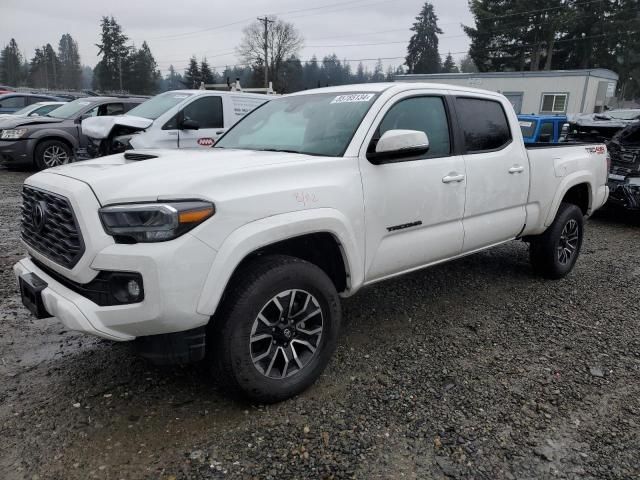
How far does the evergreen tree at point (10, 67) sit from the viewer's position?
87.6 m

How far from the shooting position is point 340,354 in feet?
11.6

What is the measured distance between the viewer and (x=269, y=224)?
8.66 feet

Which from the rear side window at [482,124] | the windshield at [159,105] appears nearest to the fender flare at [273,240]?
the rear side window at [482,124]

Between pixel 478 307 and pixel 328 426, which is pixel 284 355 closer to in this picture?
pixel 328 426

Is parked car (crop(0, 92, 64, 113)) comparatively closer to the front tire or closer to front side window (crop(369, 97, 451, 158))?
front side window (crop(369, 97, 451, 158))

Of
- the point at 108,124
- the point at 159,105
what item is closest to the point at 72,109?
the point at 159,105

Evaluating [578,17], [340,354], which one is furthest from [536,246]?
[578,17]

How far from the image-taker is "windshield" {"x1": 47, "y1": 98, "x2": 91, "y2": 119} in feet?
37.1

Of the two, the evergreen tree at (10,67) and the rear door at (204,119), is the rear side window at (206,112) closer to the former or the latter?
the rear door at (204,119)

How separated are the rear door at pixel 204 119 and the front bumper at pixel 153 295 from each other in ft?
21.4

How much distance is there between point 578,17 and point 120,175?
47197mm

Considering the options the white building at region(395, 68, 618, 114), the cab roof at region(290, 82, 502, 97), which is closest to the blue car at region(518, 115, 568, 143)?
the cab roof at region(290, 82, 502, 97)

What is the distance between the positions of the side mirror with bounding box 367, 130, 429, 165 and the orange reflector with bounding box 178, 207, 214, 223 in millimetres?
1199

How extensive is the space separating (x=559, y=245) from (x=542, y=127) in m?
9.80
